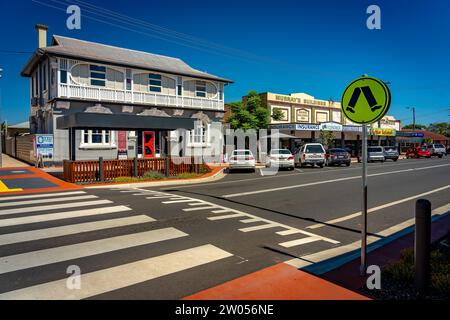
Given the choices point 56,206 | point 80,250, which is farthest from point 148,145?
point 80,250

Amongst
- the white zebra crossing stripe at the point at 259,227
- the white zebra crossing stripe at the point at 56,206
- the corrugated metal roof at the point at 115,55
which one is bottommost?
the white zebra crossing stripe at the point at 259,227

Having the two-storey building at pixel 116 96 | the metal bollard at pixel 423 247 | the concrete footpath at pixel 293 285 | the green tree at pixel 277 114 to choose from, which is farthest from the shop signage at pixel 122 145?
the metal bollard at pixel 423 247

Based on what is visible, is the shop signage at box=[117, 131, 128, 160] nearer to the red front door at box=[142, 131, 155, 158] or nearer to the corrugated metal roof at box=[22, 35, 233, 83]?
the red front door at box=[142, 131, 155, 158]

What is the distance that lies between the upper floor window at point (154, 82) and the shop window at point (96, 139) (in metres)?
5.24

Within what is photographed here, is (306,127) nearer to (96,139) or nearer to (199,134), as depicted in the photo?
(199,134)

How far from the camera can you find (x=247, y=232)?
21.4ft

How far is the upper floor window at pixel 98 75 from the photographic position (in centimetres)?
2275

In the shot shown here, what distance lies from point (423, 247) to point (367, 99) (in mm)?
1922

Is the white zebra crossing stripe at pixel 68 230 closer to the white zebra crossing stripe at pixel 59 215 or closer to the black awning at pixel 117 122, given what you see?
the white zebra crossing stripe at pixel 59 215

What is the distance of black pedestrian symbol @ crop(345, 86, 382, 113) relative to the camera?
13.3 feet

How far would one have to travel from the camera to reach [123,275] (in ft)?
14.4
